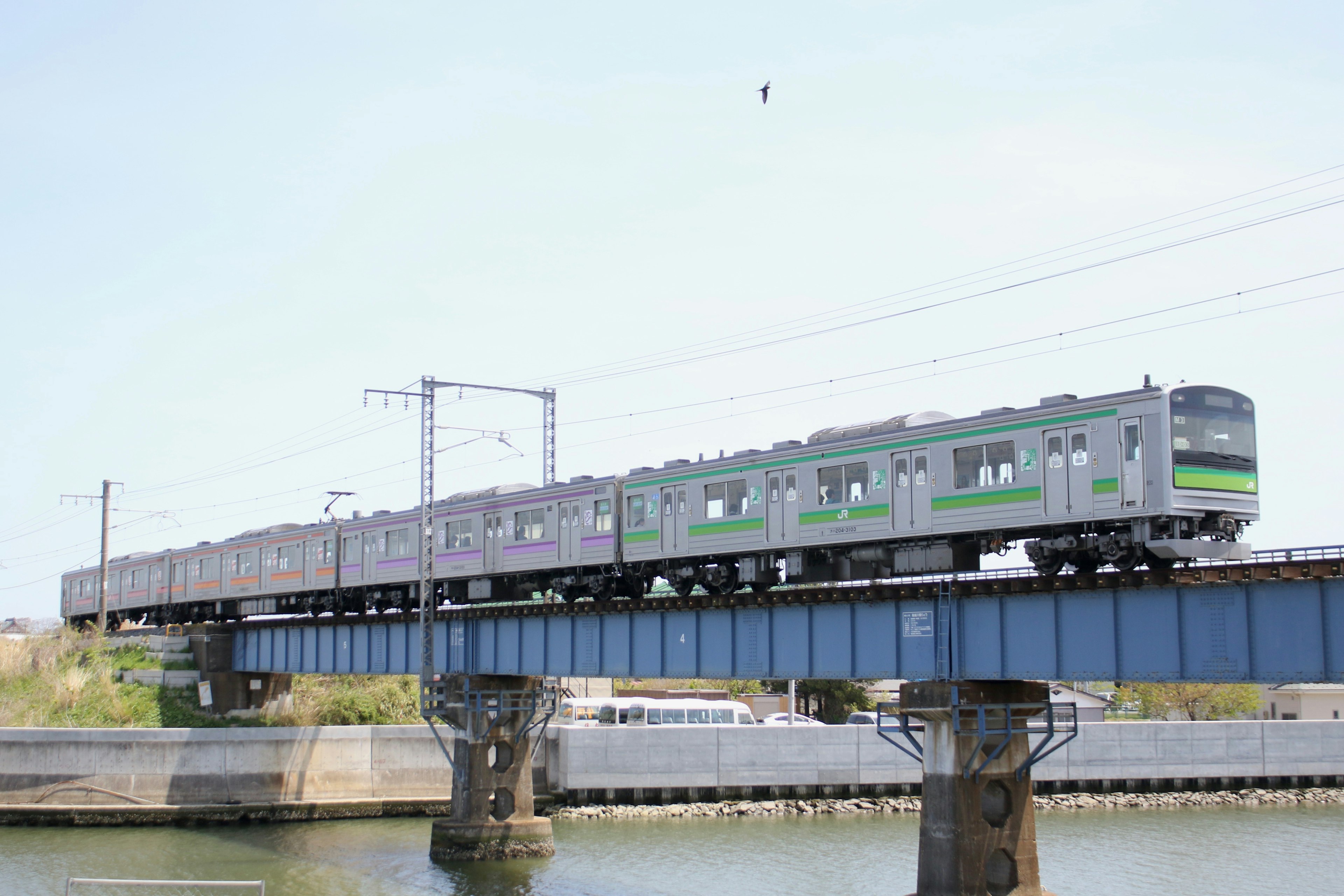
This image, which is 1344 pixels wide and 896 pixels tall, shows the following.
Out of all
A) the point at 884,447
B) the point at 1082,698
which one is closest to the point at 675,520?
the point at 884,447

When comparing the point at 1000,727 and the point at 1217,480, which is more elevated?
the point at 1217,480

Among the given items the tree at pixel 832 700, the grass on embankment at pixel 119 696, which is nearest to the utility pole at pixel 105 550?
the grass on embankment at pixel 119 696

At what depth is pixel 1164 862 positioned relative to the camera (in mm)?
35344

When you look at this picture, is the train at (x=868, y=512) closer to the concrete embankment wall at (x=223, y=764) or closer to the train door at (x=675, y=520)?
the train door at (x=675, y=520)

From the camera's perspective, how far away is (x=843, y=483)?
27.1 meters

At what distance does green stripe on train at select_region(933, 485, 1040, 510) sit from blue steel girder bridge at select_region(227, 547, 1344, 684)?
1471 mm

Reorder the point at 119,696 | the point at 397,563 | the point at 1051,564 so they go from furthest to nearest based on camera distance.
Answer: the point at 119,696 → the point at 397,563 → the point at 1051,564

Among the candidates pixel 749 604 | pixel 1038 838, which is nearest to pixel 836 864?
pixel 1038 838

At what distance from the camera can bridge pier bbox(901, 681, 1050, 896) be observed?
22750 mm

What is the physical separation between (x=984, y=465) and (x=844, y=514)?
3.71 meters

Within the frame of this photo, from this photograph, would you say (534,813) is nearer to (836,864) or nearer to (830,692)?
(836,864)

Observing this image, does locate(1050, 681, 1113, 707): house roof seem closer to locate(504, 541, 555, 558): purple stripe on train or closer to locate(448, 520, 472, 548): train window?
locate(448, 520, 472, 548): train window

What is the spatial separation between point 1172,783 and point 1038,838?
15868 millimetres

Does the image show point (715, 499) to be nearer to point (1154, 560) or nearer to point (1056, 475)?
point (1056, 475)
